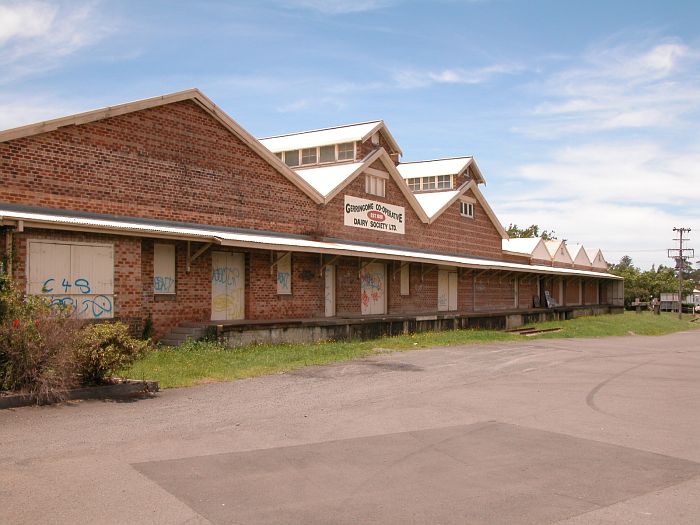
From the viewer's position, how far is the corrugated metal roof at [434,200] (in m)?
33.2

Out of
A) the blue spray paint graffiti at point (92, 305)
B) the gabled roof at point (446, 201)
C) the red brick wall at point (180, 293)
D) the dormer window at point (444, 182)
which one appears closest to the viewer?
the blue spray paint graffiti at point (92, 305)

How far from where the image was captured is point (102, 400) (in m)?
9.96

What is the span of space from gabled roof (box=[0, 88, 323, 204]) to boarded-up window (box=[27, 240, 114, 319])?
→ 2.59m

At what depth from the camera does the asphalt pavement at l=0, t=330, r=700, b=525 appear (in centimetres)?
547

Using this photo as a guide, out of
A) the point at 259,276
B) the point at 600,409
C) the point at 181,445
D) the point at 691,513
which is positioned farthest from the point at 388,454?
the point at 259,276

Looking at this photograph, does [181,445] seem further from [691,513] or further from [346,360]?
[346,360]

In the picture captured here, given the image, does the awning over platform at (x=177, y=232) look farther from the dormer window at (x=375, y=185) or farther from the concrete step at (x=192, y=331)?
the dormer window at (x=375, y=185)

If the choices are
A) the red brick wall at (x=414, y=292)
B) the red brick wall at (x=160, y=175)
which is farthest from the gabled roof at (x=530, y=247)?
the red brick wall at (x=160, y=175)

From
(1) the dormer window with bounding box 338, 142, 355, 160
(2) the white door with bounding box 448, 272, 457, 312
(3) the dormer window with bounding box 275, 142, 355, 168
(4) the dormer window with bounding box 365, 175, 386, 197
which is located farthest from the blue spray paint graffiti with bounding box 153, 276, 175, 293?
(2) the white door with bounding box 448, 272, 457, 312

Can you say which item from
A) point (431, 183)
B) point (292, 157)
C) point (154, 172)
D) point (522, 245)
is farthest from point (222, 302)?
point (522, 245)

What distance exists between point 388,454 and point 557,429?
267 cm

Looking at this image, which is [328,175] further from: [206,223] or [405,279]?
[206,223]

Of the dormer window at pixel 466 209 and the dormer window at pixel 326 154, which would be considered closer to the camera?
the dormer window at pixel 326 154

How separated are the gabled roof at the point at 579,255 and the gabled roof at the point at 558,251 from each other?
4.66 feet
